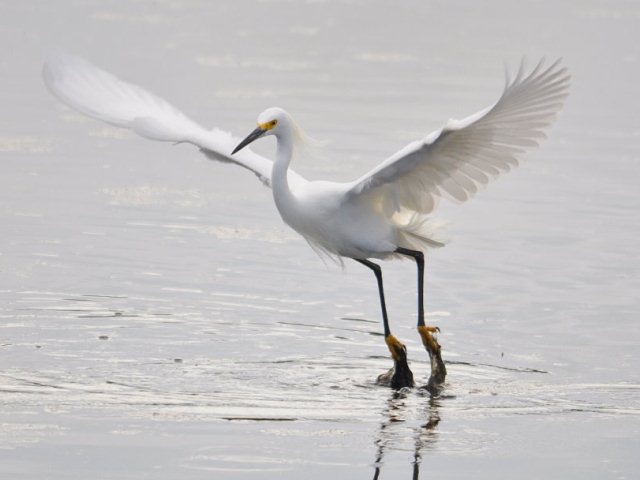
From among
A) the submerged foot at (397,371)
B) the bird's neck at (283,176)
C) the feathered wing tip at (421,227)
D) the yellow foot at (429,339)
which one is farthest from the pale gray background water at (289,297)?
the bird's neck at (283,176)

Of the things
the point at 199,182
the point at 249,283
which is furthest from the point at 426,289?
the point at 199,182

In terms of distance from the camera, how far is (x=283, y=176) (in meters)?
9.81

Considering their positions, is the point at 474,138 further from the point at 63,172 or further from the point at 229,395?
the point at 63,172

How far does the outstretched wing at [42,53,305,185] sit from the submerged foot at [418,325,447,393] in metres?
1.63

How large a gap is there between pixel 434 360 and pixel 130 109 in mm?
3062

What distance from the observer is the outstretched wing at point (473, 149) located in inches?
347

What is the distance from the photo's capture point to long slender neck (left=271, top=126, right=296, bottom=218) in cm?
981

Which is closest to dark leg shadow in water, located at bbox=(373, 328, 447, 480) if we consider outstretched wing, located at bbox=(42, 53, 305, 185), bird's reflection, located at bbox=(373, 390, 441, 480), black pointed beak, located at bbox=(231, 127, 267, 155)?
bird's reflection, located at bbox=(373, 390, 441, 480)

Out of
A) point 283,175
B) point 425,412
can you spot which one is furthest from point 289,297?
point 425,412

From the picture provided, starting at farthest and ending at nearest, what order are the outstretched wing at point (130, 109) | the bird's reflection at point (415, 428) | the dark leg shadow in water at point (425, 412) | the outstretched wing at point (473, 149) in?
the outstretched wing at point (130, 109) → the outstretched wing at point (473, 149) → the dark leg shadow in water at point (425, 412) → the bird's reflection at point (415, 428)

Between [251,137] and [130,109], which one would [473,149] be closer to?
[251,137]

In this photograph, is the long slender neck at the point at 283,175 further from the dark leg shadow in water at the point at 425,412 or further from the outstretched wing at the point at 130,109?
the dark leg shadow in water at the point at 425,412

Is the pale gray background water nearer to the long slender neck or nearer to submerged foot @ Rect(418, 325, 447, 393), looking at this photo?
submerged foot @ Rect(418, 325, 447, 393)

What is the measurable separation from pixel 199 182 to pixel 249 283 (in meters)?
3.03
